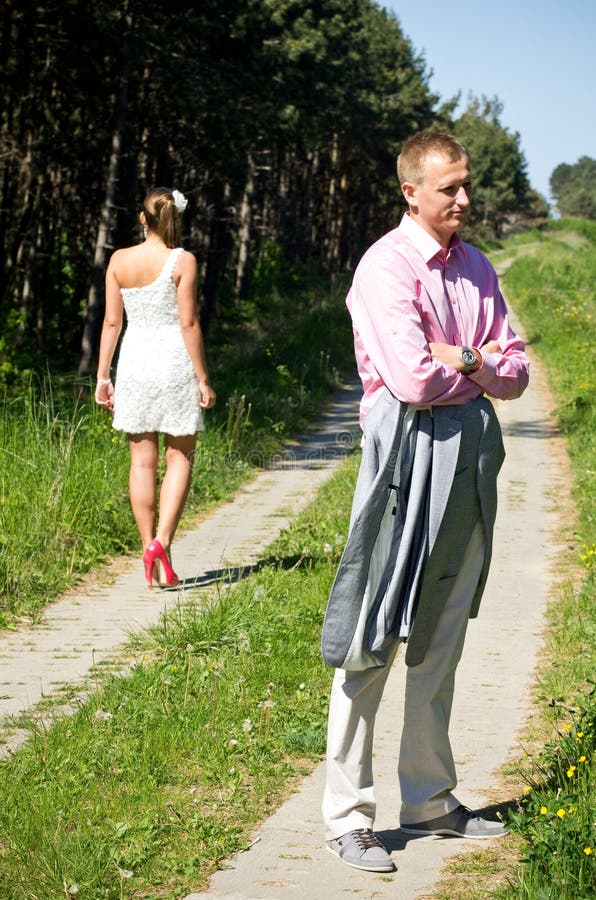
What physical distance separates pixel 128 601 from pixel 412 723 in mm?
3491

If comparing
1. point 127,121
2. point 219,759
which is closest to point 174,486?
point 219,759

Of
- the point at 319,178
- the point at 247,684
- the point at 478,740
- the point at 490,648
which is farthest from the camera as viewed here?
the point at 319,178

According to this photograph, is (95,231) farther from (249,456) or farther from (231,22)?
(249,456)

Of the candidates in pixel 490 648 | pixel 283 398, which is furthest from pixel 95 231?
pixel 490 648

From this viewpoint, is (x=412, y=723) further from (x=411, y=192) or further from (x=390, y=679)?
(x=390, y=679)

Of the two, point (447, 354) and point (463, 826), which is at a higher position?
point (447, 354)

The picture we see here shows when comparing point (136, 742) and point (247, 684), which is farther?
point (247, 684)

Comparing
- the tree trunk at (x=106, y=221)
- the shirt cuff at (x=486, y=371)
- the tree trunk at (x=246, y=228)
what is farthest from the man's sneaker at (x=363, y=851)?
the tree trunk at (x=246, y=228)

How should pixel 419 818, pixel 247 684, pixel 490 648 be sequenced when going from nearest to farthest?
pixel 419 818, pixel 247 684, pixel 490 648

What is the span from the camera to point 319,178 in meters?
51.2

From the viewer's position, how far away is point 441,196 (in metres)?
3.47

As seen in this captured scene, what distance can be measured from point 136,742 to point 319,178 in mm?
48573

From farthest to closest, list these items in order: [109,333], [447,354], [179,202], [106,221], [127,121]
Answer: [127,121]
[106,221]
[109,333]
[179,202]
[447,354]

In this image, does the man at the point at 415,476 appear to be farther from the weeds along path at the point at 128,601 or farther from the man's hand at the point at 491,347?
the weeds along path at the point at 128,601
